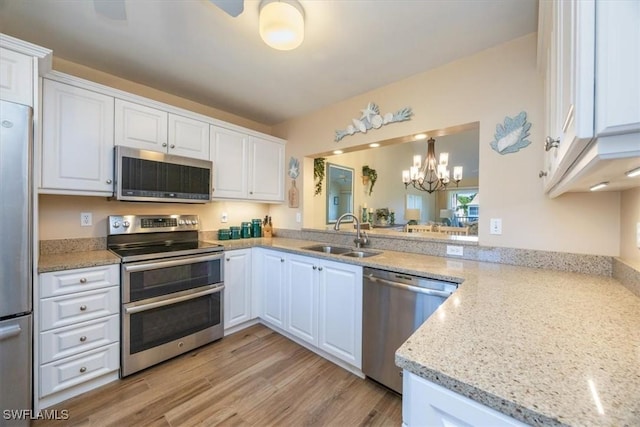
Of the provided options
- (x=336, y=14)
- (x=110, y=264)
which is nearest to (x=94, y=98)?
(x=110, y=264)

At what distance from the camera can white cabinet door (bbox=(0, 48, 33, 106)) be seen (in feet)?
4.61

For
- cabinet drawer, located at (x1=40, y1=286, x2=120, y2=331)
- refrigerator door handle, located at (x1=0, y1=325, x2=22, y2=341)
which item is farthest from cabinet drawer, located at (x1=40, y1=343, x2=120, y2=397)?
refrigerator door handle, located at (x1=0, y1=325, x2=22, y2=341)

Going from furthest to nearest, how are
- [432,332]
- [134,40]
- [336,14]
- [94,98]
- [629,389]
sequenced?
[94,98], [134,40], [336,14], [432,332], [629,389]

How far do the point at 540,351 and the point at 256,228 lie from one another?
9.89 ft

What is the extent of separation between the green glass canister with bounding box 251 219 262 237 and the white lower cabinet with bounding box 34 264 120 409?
5.25ft

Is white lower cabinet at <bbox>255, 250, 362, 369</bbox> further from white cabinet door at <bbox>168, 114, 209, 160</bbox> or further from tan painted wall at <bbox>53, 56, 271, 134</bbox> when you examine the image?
tan painted wall at <bbox>53, 56, 271, 134</bbox>

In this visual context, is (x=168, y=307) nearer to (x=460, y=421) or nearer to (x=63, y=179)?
(x=63, y=179)

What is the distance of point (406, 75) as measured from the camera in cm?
225

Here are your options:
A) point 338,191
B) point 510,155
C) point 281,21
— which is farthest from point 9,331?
point 338,191

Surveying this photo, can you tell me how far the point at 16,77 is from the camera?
4.72 feet

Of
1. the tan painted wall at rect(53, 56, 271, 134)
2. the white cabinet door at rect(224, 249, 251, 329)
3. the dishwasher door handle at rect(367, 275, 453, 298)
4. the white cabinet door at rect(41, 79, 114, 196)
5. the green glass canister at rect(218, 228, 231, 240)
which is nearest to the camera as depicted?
the dishwasher door handle at rect(367, 275, 453, 298)

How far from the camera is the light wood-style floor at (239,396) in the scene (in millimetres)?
1566

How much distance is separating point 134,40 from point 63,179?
1092 mm

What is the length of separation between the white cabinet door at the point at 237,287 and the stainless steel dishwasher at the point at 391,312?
1325 mm
